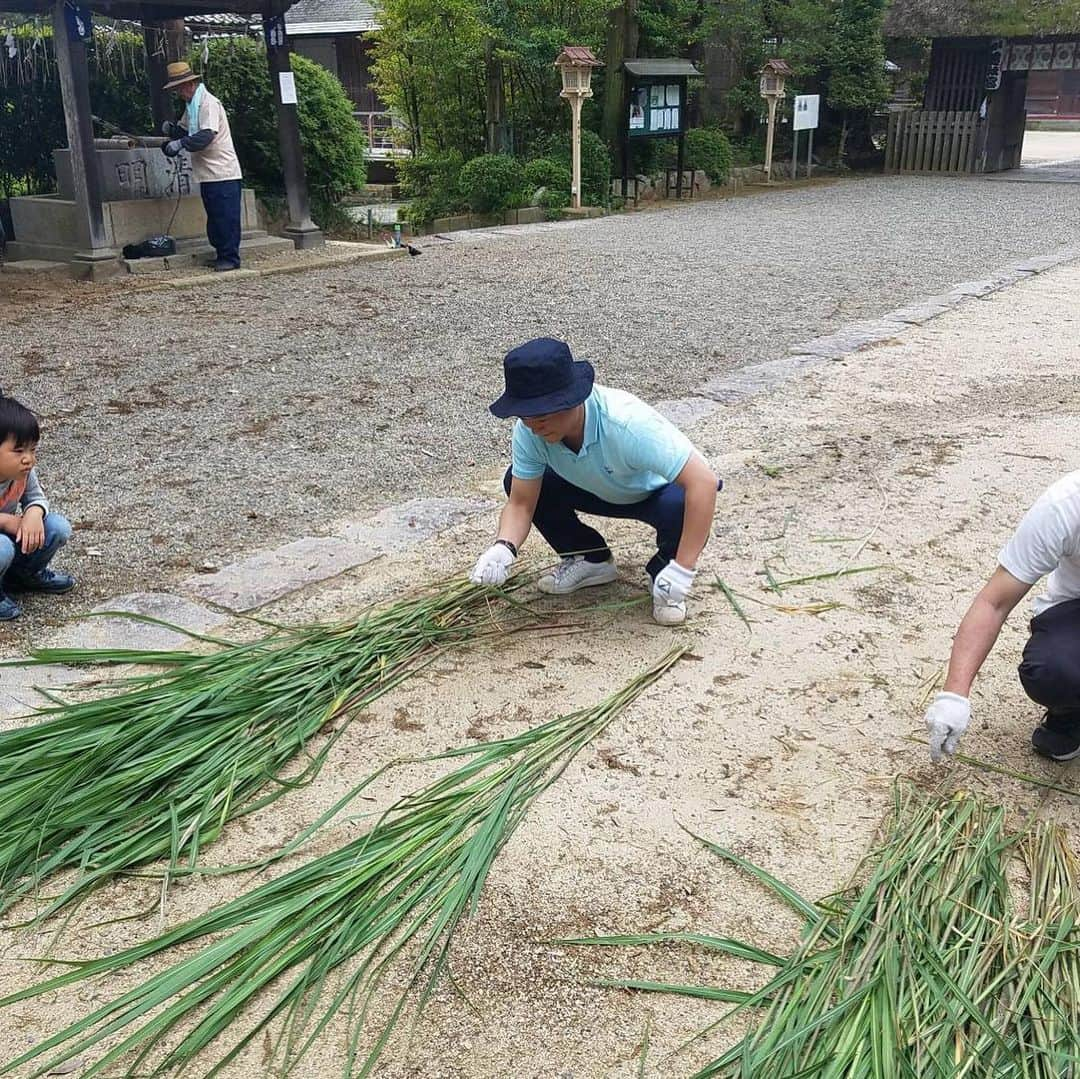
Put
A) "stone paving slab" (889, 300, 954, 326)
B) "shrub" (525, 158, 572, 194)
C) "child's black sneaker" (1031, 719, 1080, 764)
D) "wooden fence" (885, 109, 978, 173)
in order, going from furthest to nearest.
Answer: "wooden fence" (885, 109, 978, 173)
"shrub" (525, 158, 572, 194)
"stone paving slab" (889, 300, 954, 326)
"child's black sneaker" (1031, 719, 1080, 764)

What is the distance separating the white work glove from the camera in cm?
292

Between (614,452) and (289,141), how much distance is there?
303 inches

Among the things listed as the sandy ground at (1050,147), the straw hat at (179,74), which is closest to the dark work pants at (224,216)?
the straw hat at (179,74)

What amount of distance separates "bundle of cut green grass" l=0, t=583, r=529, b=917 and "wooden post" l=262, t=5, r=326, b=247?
24.7 ft

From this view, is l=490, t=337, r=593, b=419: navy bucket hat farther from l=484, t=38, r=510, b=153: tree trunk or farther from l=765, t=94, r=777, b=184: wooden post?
l=765, t=94, r=777, b=184: wooden post

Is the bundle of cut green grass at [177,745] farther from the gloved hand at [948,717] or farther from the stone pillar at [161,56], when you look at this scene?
the stone pillar at [161,56]

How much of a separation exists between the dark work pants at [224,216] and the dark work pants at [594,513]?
6174 millimetres

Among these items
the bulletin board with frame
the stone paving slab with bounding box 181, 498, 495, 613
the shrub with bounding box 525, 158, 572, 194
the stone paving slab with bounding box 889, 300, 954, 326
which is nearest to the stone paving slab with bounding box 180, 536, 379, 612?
the stone paving slab with bounding box 181, 498, 495, 613

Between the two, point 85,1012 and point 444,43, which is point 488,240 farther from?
point 85,1012

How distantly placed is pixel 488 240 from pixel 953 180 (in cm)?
876

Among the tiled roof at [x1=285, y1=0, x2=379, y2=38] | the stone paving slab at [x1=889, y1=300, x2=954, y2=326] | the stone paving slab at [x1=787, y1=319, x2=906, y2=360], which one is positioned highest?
the tiled roof at [x1=285, y1=0, x2=379, y2=38]

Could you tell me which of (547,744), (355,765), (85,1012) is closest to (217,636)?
(355,765)

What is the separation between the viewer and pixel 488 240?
10.5 m

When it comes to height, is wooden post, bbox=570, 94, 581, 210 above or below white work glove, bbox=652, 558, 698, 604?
above
